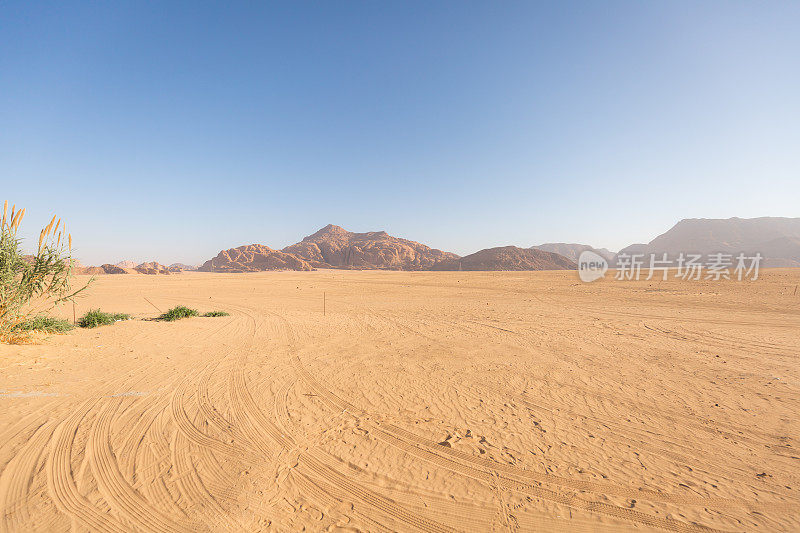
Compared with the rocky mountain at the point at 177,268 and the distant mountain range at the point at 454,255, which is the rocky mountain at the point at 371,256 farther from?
the rocky mountain at the point at 177,268

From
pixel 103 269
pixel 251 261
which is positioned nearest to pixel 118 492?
pixel 103 269

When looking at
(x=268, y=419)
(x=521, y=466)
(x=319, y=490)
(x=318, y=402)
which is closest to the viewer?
(x=319, y=490)

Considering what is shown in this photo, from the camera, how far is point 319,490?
3.34 metres

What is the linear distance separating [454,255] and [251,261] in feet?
252

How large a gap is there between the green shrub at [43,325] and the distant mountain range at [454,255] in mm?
66391

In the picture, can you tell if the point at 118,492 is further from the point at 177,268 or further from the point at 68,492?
the point at 177,268

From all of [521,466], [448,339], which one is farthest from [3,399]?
[448,339]

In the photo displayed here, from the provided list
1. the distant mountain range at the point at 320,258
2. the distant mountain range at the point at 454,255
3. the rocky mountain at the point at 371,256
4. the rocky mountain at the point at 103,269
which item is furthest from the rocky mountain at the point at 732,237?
the rocky mountain at the point at 103,269

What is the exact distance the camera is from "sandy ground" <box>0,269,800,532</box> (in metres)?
3.09

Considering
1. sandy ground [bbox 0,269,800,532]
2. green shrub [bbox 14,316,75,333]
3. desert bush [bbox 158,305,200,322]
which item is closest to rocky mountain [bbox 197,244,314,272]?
desert bush [bbox 158,305,200,322]

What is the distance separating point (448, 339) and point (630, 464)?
20.2 ft

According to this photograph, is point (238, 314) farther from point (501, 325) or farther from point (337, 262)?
point (337, 262)

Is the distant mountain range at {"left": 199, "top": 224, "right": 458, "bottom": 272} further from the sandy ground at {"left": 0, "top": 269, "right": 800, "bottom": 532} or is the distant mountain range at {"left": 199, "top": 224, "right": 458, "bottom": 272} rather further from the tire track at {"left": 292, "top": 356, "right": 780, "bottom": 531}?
the tire track at {"left": 292, "top": 356, "right": 780, "bottom": 531}

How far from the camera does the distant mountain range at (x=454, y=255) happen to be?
8431 cm
